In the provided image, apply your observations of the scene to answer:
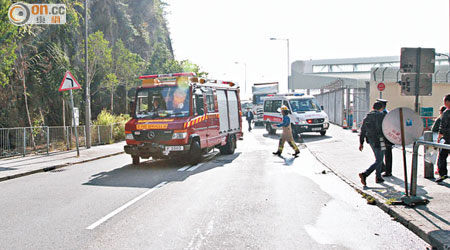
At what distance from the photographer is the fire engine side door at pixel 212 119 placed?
13.5 m

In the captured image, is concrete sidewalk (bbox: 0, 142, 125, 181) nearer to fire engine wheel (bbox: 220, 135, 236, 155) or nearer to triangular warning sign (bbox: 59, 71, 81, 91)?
triangular warning sign (bbox: 59, 71, 81, 91)

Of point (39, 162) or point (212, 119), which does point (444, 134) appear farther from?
point (39, 162)

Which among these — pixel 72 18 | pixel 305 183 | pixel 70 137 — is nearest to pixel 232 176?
pixel 305 183

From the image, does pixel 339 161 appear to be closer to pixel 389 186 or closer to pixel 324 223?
pixel 389 186

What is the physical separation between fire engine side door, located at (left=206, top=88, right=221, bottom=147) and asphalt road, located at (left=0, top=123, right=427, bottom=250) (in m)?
2.87

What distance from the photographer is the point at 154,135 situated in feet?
38.2

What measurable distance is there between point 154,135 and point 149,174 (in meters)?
1.35

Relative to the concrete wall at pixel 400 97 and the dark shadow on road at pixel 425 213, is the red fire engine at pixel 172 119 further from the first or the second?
the concrete wall at pixel 400 97

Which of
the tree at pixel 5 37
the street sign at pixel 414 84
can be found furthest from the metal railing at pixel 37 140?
the street sign at pixel 414 84

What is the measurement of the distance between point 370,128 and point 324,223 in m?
3.37

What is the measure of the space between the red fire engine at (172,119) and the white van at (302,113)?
8154mm

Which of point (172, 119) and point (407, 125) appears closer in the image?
point (407, 125)

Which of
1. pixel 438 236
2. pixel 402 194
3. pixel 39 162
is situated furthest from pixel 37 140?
pixel 438 236

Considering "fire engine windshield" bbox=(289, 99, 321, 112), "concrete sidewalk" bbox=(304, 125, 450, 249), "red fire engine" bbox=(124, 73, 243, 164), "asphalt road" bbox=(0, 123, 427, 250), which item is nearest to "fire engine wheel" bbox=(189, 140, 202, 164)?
"red fire engine" bbox=(124, 73, 243, 164)
